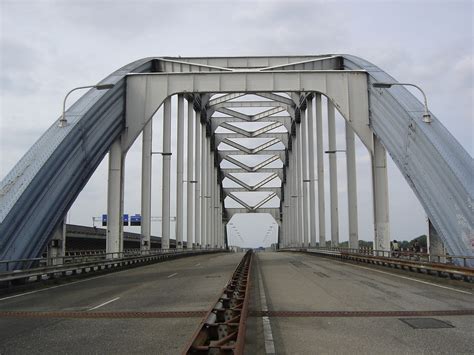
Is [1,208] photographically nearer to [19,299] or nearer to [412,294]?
[19,299]

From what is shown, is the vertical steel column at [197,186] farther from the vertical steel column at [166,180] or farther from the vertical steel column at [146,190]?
the vertical steel column at [146,190]

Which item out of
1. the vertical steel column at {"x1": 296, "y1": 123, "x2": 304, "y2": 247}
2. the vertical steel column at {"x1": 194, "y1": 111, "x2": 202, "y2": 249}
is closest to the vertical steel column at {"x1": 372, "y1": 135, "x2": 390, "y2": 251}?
the vertical steel column at {"x1": 296, "y1": 123, "x2": 304, "y2": 247}

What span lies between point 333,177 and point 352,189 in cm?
626

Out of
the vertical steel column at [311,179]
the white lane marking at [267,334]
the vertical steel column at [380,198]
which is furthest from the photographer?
the vertical steel column at [311,179]

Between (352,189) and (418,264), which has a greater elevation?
A: (352,189)

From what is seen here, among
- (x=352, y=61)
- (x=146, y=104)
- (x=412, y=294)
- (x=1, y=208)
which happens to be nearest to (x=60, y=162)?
(x=1, y=208)

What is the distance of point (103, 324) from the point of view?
9.24 metres

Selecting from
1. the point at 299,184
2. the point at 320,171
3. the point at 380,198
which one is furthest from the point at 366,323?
the point at 299,184

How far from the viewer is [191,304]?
39.0 ft

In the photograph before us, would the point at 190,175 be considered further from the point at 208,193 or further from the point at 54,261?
the point at 54,261

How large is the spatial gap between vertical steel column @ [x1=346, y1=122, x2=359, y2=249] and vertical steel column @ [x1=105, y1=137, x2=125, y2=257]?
55.5 ft

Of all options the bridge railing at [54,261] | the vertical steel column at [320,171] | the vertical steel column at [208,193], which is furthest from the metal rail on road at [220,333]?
the vertical steel column at [208,193]

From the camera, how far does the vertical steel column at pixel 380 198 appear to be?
101ft

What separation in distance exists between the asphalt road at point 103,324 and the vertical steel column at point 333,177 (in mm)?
28186
